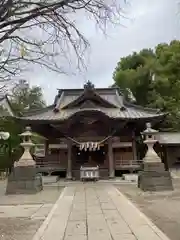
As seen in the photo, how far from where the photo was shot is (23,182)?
47.9ft

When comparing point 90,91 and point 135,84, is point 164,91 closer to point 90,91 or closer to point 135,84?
point 135,84

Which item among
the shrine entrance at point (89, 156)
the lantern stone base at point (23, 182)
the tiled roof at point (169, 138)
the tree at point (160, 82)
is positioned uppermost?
the tree at point (160, 82)

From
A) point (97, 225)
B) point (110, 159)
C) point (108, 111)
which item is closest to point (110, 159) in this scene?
point (110, 159)

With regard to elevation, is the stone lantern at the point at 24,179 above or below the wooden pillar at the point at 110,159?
below

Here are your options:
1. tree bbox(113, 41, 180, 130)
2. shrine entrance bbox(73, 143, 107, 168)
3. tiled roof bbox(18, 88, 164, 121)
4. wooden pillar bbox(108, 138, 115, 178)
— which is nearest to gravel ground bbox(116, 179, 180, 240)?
wooden pillar bbox(108, 138, 115, 178)

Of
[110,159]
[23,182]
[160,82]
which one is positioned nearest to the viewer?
[23,182]

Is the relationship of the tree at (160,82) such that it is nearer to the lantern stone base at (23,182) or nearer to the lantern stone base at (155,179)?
the lantern stone base at (155,179)

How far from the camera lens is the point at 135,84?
34312 millimetres

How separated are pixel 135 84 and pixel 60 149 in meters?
14.3

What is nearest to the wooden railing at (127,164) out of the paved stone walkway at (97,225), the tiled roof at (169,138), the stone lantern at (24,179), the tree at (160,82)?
the tiled roof at (169,138)

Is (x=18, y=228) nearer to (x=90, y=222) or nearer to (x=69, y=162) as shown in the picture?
(x=90, y=222)

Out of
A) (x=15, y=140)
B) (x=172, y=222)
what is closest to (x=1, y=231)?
(x=172, y=222)

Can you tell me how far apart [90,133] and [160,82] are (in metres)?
12.4

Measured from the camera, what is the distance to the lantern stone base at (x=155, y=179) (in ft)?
46.4
